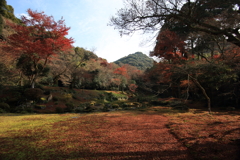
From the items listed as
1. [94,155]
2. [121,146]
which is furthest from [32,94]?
[121,146]

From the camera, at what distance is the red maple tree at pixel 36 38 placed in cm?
956

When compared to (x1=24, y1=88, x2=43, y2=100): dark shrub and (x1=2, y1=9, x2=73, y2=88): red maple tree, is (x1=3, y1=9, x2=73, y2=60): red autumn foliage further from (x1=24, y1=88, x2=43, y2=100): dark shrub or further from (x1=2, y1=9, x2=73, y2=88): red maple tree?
(x1=24, y1=88, x2=43, y2=100): dark shrub

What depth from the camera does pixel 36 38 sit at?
10.5 metres

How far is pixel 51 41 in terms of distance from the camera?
10297 mm

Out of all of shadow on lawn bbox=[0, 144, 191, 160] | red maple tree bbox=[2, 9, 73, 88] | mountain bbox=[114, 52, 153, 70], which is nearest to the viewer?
shadow on lawn bbox=[0, 144, 191, 160]

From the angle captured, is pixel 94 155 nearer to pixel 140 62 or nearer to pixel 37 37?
pixel 37 37

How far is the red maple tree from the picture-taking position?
31.4 ft

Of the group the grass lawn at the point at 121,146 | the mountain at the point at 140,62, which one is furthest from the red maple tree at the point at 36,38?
the mountain at the point at 140,62

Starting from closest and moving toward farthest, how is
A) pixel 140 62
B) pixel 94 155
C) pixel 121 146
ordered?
pixel 94 155, pixel 121 146, pixel 140 62

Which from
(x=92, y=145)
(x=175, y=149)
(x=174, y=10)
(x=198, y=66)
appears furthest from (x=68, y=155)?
(x=198, y=66)

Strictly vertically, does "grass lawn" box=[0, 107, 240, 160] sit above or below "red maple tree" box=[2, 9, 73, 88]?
below

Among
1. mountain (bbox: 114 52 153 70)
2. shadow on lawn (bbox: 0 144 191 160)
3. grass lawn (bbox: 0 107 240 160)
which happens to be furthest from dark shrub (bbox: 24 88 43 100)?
mountain (bbox: 114 52 153 70)

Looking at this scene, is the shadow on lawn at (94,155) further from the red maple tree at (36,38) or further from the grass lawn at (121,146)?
the red maple tree at (36,38)

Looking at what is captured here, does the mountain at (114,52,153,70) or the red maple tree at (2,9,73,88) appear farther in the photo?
the mountain at (114,52,153,70)
